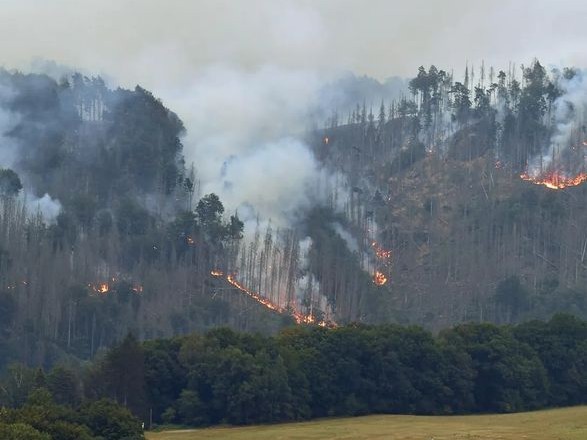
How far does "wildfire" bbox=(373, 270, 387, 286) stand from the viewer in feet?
618

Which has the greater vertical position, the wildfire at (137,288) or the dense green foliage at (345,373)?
the wildfire at (137,288)

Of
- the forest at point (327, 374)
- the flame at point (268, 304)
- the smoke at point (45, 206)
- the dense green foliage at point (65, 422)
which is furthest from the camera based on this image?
the smoke at point (45, 206)

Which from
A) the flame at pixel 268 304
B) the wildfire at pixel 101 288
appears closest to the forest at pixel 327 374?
the flame at pixel 268 304

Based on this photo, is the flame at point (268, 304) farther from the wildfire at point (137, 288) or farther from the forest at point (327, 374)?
the forest at point (327, 374)

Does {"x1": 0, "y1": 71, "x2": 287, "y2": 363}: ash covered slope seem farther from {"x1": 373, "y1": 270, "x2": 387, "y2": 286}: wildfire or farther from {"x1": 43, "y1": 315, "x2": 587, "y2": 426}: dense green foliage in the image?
{"x1": 43, "y1": 315, "x2": 587, "y2": 426}: dense green foliage

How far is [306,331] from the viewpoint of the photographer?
400 feet

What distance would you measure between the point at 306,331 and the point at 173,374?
1505cm

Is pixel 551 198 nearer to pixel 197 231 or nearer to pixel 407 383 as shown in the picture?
pixel 197 231

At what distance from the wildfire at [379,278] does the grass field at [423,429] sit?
75286 millimetres

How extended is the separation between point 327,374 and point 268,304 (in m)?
67.5

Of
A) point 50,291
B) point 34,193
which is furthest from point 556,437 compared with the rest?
point 34,193

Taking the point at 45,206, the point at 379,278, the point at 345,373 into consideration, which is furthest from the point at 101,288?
the point at 345,373

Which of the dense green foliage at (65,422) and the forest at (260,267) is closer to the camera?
the dense green foliage at (65,422)

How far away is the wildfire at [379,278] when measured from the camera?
188 m
